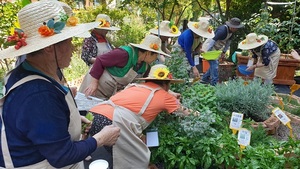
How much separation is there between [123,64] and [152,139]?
2.73ft

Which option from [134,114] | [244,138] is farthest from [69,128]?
[244,138]

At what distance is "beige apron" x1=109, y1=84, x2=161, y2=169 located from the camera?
7.00 feet

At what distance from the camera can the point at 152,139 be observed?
2.31 metres

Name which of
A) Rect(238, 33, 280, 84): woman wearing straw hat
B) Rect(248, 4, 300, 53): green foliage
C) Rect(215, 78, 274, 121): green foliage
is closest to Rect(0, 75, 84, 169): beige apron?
Rect(215, 78, 274, 121): green foliage

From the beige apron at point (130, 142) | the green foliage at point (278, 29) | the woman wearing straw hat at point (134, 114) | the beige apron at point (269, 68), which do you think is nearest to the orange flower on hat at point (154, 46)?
the woman wearing straw hat at point (134, 114)

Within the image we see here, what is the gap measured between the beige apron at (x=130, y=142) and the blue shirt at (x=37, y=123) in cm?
99

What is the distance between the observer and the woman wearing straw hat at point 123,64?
261 cm

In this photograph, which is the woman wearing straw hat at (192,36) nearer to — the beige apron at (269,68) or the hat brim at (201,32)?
the hat brim at (201,32)

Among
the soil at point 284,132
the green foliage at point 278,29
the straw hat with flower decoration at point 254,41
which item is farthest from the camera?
the green foliage at point 278,29

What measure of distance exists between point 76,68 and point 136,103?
3515 millimetres

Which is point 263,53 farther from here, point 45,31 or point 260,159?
point 45,31

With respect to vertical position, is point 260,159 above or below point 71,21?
below

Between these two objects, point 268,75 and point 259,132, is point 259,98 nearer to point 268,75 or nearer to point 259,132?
point 259,132

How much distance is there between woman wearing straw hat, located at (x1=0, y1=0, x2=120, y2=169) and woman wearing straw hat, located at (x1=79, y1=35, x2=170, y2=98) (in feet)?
4.59
